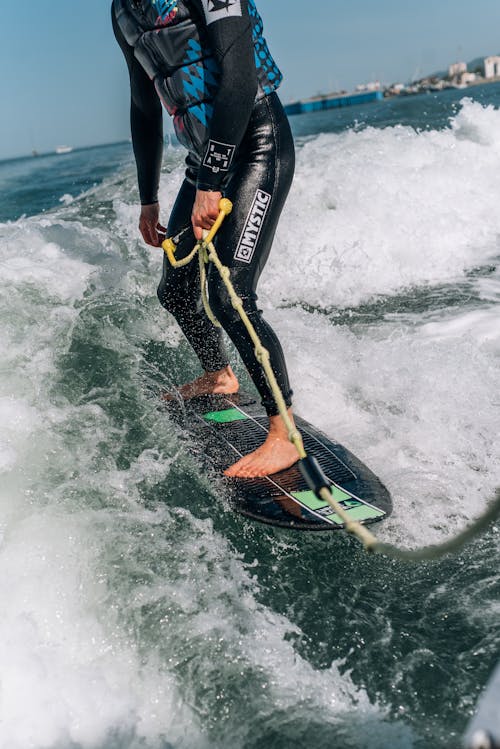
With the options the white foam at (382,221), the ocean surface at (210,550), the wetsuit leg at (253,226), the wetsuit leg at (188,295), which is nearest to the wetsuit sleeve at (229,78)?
the wetsuit leg at (253,226)

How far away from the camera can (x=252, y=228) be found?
3.01 m

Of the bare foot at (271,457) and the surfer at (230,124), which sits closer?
the surfer at (230,124)

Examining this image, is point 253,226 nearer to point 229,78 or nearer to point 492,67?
point 229,78

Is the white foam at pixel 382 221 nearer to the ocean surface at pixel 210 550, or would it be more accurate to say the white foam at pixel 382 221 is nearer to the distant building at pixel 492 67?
the ocean surface at pixel 210 550

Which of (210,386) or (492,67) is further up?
(210,386)

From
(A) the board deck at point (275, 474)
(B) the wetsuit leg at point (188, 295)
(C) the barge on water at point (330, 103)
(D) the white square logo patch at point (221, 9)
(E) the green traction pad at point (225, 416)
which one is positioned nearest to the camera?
(D) the white square logo patch at point (221, 9)

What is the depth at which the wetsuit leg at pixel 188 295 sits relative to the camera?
137 inches

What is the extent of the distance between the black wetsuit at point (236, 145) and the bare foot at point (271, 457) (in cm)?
11

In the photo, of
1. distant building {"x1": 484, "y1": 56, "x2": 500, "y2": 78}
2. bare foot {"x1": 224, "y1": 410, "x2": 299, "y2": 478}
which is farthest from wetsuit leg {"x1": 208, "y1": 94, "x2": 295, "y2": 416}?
distant building {"x1": 484, "y1": 56, "x2": 500, "y2": 78}

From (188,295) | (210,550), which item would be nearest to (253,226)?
(188,295)

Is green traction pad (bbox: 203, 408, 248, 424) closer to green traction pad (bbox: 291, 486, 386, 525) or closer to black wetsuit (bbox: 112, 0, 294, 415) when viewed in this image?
black wetsuit (bbox: 112, 0, 294, 415)

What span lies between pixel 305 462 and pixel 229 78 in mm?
1612

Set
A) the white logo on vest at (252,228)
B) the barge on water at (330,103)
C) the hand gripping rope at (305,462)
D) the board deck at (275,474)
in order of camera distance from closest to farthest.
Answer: the hand gripping rope at (305,462)
the board deck at (275,474)
the white logo on vest at (252,228)
the barge on water at (330,103)

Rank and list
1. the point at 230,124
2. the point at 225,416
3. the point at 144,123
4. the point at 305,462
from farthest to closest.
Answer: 1. the point at 225,416
2. the point at 144,123
3. the point at 230,124
4. the point at 305,462
